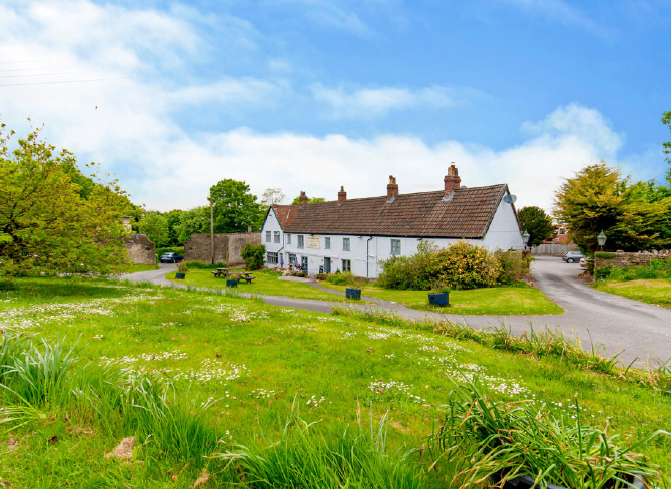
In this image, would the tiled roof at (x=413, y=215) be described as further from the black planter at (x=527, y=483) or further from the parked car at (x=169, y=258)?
the black planter at (x=527, y=483)

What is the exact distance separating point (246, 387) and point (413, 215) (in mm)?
29274

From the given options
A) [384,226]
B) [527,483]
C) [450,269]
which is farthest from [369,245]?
[527,483]

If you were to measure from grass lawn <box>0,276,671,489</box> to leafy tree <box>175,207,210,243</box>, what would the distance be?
2174 inches

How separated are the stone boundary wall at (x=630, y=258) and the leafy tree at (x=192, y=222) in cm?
5941

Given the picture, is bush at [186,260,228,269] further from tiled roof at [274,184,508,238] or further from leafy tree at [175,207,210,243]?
leafy tree at [175,207,210,243]

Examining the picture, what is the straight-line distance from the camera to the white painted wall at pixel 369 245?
29017mm

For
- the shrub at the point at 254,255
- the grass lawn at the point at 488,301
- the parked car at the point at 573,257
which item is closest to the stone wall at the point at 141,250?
the shrub at the point at 254,255

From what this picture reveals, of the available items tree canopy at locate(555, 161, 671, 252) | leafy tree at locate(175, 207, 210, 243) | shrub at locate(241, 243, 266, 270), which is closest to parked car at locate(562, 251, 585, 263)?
tree canopy at locate(555, 161, 671, 252)

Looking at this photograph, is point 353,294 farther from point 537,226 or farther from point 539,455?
point 537,226

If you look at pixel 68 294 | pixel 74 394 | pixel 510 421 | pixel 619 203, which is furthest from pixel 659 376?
pixel 619 203

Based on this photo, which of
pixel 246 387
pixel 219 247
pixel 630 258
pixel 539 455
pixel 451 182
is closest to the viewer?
pixel 539 455

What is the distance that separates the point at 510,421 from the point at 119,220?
845 inches

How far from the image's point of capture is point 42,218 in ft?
53.8

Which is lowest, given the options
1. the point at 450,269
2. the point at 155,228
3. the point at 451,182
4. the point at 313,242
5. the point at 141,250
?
the point at 450,269
